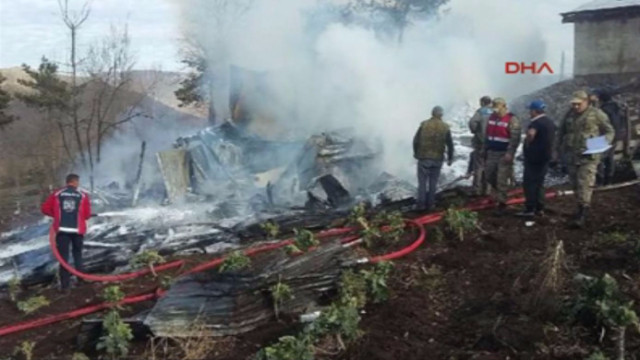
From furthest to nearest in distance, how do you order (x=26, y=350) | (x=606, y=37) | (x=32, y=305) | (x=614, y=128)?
(x=606, y=37) < (x=614, y=128) < (x=32, y=305) < (x=26, y=350)

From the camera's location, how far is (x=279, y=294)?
224 inches

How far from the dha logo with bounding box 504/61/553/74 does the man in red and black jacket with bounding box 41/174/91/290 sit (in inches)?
917

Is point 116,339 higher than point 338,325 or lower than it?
lower

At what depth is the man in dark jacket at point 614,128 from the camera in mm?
9781

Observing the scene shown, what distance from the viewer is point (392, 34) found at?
83.0 ft

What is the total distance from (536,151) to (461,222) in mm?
1421

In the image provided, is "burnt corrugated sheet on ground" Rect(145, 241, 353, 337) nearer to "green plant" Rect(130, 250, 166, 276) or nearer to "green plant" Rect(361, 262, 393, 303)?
"green plant" Rect(361, 262, 393, 303)

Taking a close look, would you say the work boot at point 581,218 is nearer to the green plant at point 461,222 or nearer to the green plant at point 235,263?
the green plant at point 461,222

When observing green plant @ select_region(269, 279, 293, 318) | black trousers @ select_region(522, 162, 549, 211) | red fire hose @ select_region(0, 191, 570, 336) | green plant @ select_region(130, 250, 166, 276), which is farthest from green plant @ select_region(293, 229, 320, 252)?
black trousers @ select_region(522, 162, 549, 211)

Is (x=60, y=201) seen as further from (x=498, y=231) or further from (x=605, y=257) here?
(x=605, y=257)

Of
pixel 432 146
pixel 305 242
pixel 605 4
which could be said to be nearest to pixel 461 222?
pixel 305 242

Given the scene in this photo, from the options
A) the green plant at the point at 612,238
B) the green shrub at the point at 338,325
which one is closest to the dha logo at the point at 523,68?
the green plant at the point at 612,238

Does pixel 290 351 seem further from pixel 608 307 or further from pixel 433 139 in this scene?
pixel 433 139

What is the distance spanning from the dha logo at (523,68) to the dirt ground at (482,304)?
2068 cm
